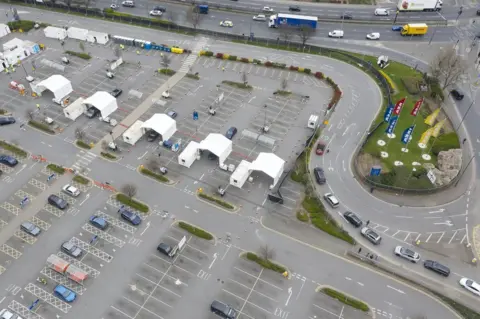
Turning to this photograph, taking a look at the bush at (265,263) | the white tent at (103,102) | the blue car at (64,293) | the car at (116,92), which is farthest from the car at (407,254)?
the car at (116,92)

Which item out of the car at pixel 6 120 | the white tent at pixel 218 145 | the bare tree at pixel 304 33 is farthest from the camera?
the bare tree at pixel 304 33

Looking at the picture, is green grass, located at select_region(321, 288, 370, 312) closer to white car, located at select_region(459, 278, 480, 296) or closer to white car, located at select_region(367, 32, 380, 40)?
white car, located at select_region(459, 278, 480, 296)

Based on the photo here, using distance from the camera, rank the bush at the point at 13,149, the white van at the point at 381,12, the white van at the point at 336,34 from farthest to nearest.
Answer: the white van at the point at 381,12, the white van at the point at 336,34, the bush at the point at 13,149

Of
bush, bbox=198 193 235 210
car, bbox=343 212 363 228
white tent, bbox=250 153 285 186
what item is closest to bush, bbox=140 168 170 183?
bush, bbox=198 193 235 210

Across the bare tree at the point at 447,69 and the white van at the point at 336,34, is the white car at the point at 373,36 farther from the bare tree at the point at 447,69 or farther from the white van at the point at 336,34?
the bare tree at the point at 447,69

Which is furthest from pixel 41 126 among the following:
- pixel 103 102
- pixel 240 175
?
pixel 240 175
